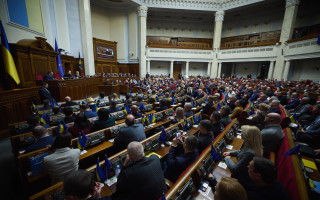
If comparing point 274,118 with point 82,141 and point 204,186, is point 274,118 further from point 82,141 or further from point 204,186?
point 82,141

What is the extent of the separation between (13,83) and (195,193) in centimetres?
767

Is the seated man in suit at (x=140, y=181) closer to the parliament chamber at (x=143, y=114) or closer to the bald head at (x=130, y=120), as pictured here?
the parliament chamber at (x=143, y=114)

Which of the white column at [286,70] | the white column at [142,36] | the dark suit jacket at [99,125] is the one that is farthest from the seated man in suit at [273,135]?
the white column at [142,36]

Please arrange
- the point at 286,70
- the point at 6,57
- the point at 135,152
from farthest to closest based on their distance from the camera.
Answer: the point at 286,70, the point at 6,57, the point at 135,152

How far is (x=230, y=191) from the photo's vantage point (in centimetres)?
105

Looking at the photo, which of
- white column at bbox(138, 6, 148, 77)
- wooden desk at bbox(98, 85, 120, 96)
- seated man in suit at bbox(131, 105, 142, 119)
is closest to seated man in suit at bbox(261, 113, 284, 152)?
seated man in suit at bbox(131, 105, 142, 119)

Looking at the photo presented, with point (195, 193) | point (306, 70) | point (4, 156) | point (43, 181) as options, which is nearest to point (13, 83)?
point (4, 156)

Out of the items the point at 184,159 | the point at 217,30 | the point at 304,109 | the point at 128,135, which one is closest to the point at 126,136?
the point at 128,135

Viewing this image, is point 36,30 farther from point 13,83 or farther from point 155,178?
point 155,178

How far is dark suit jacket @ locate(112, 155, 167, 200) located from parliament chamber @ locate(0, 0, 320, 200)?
0.03 feet

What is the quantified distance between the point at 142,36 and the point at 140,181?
681 inches

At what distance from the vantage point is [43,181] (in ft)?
6.49

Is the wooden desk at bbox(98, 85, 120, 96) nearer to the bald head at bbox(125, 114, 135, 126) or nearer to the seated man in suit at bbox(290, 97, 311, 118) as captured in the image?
the bald head at bbox(125, 114, 135, 126)

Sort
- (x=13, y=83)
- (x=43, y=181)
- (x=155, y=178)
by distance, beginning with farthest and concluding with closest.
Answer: (x=13, y=83)
(x=43, y=181)
(x=155, y=178)
